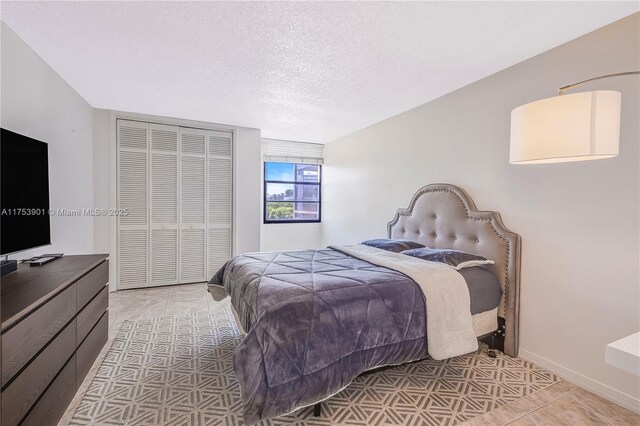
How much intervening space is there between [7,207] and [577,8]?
142 inches

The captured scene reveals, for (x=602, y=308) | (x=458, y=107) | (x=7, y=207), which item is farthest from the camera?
(x=458, y=107)

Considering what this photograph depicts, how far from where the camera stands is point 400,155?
3812mm

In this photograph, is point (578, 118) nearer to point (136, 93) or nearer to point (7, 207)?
point (7, 207)

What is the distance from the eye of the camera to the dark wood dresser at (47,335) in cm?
122

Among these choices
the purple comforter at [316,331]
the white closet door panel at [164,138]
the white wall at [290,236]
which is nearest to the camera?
the purple comforter at [316,331]

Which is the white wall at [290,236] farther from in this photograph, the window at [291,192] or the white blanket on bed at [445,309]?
the white blanket on bed at [445,309]

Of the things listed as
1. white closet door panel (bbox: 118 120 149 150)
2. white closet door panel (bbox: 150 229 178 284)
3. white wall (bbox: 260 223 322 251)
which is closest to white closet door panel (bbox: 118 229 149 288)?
white closet door panel (bbox: 150 229 178 284)

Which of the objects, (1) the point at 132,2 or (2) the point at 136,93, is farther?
(2) the point at 136,93

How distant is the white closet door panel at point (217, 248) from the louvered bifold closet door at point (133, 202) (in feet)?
2.80

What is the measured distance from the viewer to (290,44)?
7.17 feet

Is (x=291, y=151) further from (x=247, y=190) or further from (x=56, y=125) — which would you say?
(x=56, y=125)

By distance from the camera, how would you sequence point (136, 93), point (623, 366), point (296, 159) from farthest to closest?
point (296, 159)
point (136, 93)
point (623, 366)

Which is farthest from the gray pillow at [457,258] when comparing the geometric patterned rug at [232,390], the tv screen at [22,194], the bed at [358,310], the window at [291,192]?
the window at [291,192]

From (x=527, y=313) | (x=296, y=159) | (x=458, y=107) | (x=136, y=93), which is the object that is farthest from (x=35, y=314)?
(x=296, y=159)
